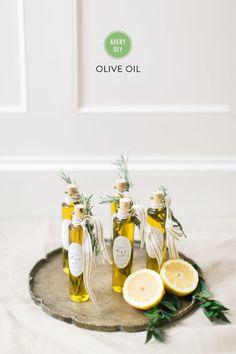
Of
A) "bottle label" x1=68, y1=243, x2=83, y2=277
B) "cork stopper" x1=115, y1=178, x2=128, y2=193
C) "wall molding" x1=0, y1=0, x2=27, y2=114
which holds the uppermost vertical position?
"wall molding" x1=0, y1=0, x2=27, y2=114

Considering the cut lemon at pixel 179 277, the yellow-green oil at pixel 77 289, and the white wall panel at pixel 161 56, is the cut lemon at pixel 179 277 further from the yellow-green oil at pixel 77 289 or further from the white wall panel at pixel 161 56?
the white wall panel at pixel 161 56

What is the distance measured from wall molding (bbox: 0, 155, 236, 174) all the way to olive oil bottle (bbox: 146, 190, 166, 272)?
1.26 feet

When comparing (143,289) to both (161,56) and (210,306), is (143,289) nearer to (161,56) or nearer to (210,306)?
(210,306)

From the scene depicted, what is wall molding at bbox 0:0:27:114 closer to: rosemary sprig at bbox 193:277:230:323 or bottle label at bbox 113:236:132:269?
bottle label at bbox 113:236:132:269

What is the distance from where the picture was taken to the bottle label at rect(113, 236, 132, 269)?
3.51 ft

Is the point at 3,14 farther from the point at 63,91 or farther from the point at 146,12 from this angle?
the point at 146,12

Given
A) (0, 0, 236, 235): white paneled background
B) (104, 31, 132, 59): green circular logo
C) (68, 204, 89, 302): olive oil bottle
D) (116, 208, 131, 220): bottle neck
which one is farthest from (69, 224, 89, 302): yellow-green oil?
(104, 31, 132, 59): green circular logo

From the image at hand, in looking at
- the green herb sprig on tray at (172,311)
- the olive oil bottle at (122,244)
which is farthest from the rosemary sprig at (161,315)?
the olive oil bottle at (122,244)

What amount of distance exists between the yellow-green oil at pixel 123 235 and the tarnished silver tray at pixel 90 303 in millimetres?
21

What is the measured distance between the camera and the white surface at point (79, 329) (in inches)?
36.9

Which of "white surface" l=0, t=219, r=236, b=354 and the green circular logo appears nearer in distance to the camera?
"white surface" l=0, t=219, r=236, b=354

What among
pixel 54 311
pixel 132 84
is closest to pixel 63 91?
pixel 132 84

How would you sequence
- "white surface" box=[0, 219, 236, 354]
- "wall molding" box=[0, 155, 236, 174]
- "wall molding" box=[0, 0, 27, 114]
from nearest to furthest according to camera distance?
"white surface" box=[0, 219, 236, 354]
"wall molding" box=[0, 0, 27, 114]
"wall molding" box=[0, 155, 236, 174]

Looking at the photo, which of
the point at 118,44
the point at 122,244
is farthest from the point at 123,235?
the point at 118,44
